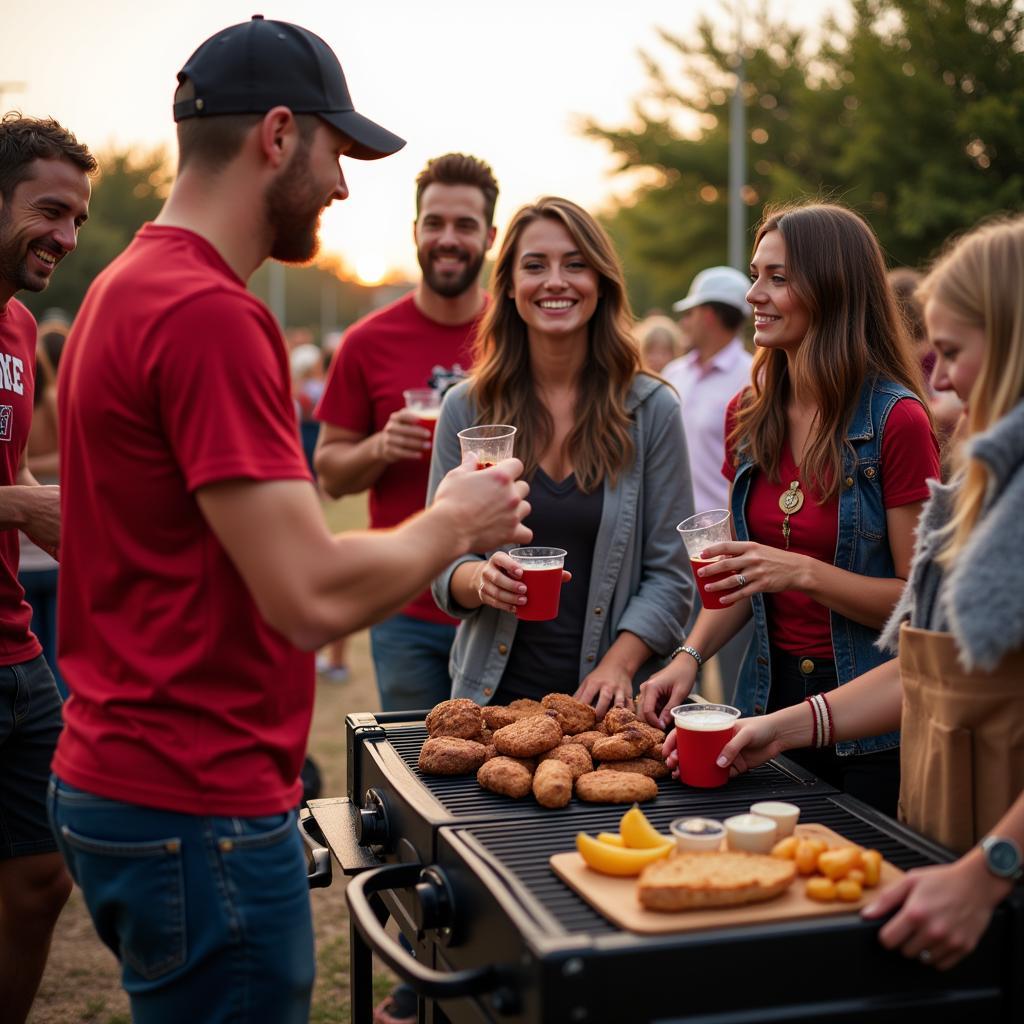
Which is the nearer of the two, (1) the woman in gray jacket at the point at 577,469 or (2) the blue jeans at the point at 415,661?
(1) the woman in gray jacket at the point at 577,469

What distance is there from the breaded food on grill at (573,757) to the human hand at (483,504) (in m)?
0.54

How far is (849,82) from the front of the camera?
71.8 ft

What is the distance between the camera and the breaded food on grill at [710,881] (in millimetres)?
1872

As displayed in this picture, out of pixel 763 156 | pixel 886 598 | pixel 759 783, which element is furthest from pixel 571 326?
pixel 763 156

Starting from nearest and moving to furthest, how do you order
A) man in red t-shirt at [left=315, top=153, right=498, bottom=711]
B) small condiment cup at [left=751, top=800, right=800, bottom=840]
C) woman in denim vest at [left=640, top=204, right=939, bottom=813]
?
1. small condiment cup at [left=751, top=800, right=800, bottom=840]
2. woman in denim vest at [left=640, top=204, right=939, bottom=813]
3. man in red t-shirt at [left=315, top=153, right=498, bottom=711]

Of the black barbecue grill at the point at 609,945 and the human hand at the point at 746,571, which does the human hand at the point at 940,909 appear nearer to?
the black barbecue grill at the point at 609,945

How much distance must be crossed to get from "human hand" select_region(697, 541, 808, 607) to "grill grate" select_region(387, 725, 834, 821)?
45cm

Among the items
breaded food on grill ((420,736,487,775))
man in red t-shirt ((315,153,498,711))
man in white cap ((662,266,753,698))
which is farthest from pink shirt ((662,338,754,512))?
breaded food on grill ((420,736,487,775))

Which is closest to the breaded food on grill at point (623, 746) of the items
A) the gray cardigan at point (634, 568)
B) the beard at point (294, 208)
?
the gray cardigan at point (634, 568)

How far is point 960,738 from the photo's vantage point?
7.14 feet

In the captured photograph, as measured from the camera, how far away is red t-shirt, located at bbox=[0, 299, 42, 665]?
3.51 m

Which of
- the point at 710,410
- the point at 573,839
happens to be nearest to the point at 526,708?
the point at 573,839

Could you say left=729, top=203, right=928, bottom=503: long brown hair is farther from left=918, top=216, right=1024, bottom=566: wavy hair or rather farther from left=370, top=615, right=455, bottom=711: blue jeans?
left=370, top=615, right=455, bottom=711: blue jeans

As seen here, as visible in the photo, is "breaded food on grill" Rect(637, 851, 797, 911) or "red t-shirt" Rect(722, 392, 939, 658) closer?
"breaded food on grill" Rect(637, 851, 797, 911)
